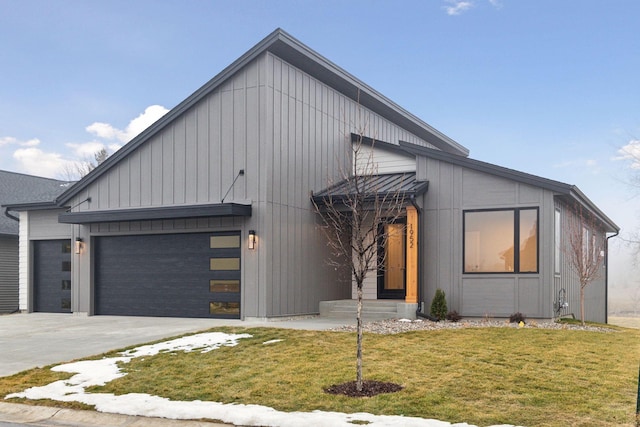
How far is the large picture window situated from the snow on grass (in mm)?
9170

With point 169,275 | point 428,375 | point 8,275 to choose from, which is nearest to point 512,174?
point 428,375

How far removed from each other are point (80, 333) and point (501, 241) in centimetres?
1054

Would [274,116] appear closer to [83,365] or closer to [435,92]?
[83,365]

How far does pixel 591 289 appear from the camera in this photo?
23.7 metres

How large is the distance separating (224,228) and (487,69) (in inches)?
601

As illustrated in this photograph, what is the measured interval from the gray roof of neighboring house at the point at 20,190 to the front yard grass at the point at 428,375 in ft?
51.0

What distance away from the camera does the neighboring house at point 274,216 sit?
16.5 m

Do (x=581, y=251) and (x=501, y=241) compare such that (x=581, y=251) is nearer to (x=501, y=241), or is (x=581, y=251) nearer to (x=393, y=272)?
(x=501, y=241)

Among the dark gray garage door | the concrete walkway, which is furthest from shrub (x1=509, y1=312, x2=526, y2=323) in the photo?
the dark gray garage door

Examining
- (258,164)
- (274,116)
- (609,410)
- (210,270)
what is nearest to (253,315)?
(210,270)

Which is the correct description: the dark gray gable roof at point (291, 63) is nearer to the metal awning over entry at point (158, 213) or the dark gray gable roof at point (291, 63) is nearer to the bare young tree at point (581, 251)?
the metal awning over entry at point (158, 213)

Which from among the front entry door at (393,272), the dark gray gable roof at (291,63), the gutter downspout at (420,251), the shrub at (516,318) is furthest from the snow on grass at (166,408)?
the front entry door at (393,272)

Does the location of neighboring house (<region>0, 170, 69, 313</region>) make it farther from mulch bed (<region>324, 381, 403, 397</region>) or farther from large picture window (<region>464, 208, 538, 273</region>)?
mulch bed (<region>324, 381, 403, 397</region>)

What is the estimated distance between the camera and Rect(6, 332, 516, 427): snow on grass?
720cm
